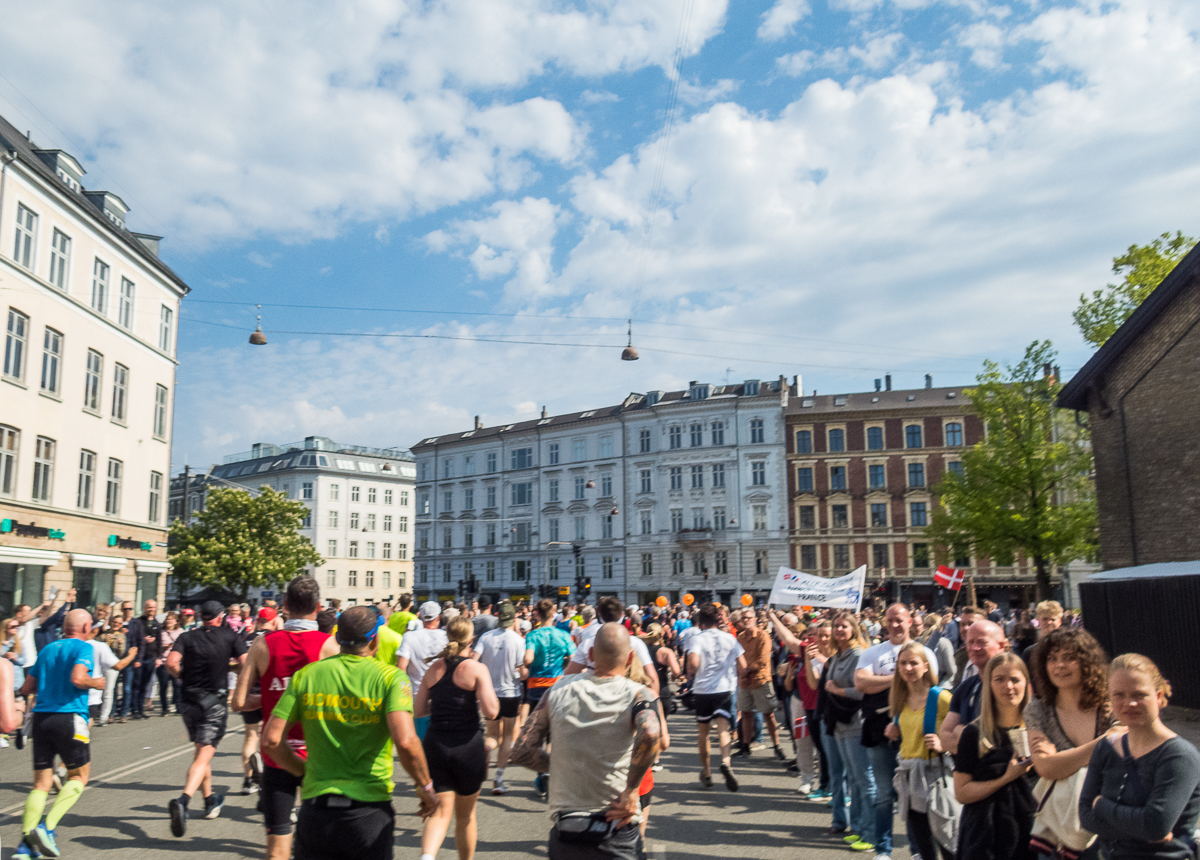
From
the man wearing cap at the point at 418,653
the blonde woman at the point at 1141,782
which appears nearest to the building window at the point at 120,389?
the man wearing cap at the point at 418,653

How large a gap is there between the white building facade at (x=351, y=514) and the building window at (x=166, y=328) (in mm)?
43672

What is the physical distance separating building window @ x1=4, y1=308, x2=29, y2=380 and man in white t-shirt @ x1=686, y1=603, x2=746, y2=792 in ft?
74.2

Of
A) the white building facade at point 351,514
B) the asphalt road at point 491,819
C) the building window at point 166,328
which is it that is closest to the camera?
the asphalt road at point 491,819

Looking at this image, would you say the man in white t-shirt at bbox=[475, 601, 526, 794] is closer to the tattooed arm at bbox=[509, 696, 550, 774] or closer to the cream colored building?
the tattooed arm at bbox=[509, 696, 550, 774]

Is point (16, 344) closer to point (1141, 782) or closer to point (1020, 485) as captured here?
point (1141, 782)

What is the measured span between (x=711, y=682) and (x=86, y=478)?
25.2 meters

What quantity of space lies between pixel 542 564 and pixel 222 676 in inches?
2179

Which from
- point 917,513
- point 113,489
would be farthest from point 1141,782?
point 917,513

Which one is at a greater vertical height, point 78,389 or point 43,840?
point 78,389

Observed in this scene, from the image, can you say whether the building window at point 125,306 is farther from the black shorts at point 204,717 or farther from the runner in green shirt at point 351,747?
the runner in green shirt at point 351,747

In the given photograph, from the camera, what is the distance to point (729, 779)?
31.2 feet

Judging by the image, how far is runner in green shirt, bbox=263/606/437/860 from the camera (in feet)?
14.2

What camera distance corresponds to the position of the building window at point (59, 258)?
26373mm

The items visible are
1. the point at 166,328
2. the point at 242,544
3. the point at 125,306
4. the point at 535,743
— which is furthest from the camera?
the point at 242,544
